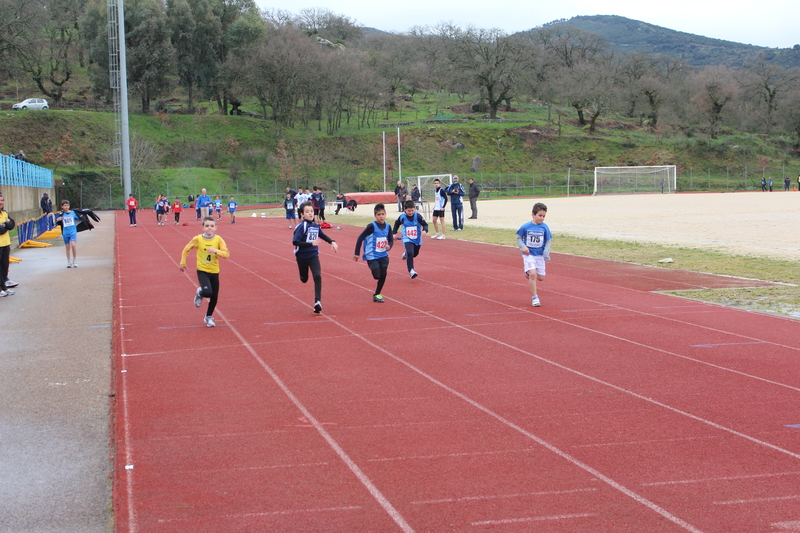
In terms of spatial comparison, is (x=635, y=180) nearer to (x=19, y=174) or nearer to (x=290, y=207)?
(x=290, y=207)

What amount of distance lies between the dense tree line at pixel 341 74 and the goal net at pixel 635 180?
747 inches

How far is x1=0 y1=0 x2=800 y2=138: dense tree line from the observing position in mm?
71250

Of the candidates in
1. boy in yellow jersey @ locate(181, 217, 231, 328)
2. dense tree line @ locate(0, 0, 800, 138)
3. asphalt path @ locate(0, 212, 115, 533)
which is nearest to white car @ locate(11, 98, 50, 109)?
dense tree line @ locate(0, 0, 800, 138)

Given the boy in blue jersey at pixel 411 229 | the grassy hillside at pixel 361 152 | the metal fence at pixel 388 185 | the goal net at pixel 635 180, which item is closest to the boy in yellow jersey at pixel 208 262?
the boy in blue jersey at pixel 411 229

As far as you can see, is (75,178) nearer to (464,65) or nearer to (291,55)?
(291,55)

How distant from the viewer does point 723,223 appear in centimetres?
2641

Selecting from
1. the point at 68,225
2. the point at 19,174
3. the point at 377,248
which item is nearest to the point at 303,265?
the point at 377,248

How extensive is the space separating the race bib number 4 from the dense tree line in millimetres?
51614

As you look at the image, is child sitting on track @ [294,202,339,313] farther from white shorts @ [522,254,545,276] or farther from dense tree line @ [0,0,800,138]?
dense tree line @ [0,0,800,138]

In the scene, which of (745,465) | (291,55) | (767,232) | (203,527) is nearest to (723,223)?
(767,232)

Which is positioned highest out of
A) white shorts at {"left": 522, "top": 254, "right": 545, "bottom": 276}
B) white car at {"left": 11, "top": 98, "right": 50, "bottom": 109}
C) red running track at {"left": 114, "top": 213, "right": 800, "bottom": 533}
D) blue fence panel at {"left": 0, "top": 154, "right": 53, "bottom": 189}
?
white car at {"left": 11, "top": 98, "right": 50, "bottom": 109}

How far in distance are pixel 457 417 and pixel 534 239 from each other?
215 inches

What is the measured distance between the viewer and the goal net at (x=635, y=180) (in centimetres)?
6762

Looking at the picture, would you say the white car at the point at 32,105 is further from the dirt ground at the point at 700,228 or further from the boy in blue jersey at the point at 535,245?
the boy in blue jersey at the point at 535,245
